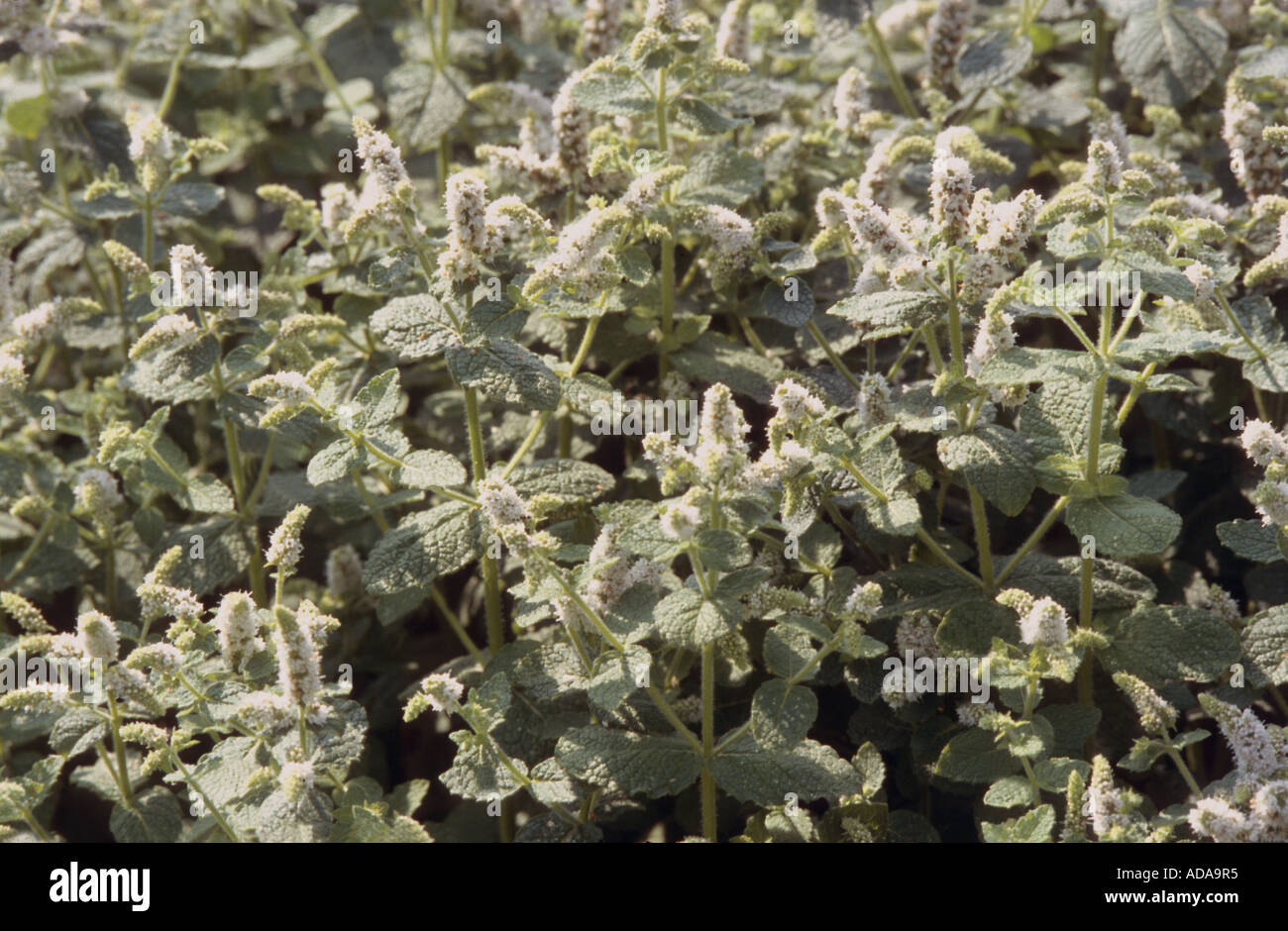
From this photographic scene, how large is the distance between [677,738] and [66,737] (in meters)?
0.97

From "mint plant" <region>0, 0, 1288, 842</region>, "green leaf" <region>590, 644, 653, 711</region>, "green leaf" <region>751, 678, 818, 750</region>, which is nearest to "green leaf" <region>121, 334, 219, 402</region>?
"mint plant" <region>0, 0, 1288, 842</region>

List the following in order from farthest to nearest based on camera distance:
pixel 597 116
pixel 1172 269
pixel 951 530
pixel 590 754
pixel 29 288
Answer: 1. pixel 29 288
2. pixel 597 116
3. pixel 951 530
4. pixel 590 754
5. pixel 1172 269

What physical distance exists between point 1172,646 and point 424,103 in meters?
2.03

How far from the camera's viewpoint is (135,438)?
210cm

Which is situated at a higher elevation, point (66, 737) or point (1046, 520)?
point (1046, 520)

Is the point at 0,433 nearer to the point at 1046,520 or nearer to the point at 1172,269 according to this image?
the point at 1046,520

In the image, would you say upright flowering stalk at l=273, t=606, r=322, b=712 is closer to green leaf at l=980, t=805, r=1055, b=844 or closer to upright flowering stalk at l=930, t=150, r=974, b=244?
green leaf at l=980, t=805, r=1055, b=844

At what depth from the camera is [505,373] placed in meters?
1.90

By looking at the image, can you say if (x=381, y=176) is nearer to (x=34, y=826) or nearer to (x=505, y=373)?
(x=505, y=373)

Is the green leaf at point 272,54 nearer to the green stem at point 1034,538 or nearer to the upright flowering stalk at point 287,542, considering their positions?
the upright flowering stalk at point 287,542

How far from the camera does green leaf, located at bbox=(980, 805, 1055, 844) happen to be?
162cm

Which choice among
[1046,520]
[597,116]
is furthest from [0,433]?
[1046,520]

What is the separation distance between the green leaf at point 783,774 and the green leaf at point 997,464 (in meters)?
0.46

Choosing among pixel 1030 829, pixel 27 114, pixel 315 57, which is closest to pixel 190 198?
pixel 27 114
